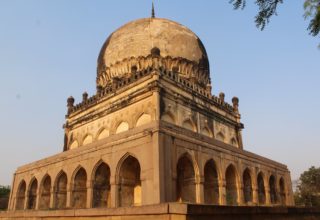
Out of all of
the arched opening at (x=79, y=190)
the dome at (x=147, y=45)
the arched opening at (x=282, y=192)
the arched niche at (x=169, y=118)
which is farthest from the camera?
the dome at (x=147, y=45)

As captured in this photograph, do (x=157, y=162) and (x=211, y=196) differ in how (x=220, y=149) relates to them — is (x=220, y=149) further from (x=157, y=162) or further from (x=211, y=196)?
(x=157, y=162)

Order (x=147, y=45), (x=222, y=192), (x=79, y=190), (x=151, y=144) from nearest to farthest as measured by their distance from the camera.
Result: 1. (x=151, y=144)
2. (x=222, y=192)
3. (x=79, y=190)
4. (x=147, y=45)

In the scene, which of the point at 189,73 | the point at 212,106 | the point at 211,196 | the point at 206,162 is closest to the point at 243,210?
the point at 206,162

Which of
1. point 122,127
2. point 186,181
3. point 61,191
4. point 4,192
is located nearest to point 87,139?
point 122,127

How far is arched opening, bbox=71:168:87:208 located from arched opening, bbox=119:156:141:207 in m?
2.61

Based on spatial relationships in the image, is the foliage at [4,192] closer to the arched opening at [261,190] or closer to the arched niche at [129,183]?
the arched niche at [129,183]

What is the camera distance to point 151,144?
31.3ft

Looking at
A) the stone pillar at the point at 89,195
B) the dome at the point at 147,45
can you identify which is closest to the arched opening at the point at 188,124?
the dome at the point at 147,45

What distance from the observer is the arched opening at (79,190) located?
39.9 feet

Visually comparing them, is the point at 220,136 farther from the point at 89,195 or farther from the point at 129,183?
the point at 89,195

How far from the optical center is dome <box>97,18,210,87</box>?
685 inches

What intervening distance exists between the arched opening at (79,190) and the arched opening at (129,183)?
2612mm

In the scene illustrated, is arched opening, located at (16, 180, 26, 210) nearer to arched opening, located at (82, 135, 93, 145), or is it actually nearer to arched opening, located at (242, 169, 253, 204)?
arched opening, located at (82, 135, 93, 145)

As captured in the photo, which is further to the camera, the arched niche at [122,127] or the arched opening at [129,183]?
the arched niche at [122,127]
